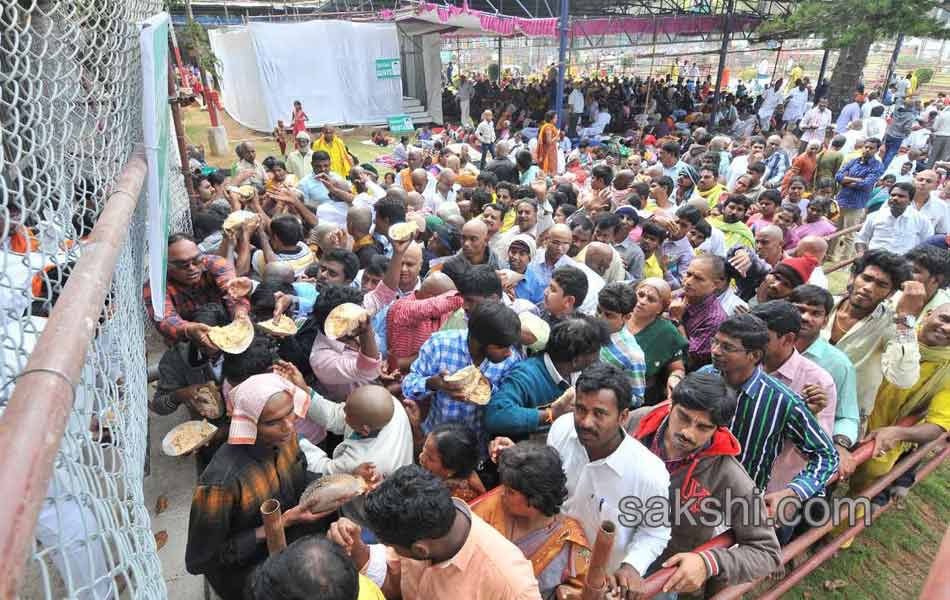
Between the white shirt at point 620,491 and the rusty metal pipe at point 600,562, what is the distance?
0.44 meters

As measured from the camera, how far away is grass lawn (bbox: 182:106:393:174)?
15848 millimetres

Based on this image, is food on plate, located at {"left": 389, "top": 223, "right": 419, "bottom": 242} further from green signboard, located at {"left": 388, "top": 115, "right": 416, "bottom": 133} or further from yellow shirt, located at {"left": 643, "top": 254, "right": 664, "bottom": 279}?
green signboard, located at {"left": 388, "top": 115, "right": 416, "bottom": 133}

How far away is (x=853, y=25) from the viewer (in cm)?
1571

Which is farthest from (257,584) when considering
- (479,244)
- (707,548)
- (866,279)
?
(866,279)

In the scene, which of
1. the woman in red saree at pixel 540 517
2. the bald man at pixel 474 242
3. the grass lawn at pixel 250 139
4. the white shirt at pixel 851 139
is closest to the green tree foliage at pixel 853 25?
the white shirt at pixel 851 139

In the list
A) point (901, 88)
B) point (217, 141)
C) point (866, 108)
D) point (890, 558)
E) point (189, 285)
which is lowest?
point (890, 558)

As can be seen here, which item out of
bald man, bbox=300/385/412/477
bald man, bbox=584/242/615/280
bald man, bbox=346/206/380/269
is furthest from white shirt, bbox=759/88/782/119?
bald man, bbox=300/385/412/477

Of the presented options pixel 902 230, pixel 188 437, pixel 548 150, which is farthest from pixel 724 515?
pixel 548 150

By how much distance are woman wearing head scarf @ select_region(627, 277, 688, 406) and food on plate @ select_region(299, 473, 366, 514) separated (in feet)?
7.09

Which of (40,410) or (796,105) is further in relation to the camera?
(796,105)

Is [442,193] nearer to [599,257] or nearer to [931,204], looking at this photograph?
[599,257]

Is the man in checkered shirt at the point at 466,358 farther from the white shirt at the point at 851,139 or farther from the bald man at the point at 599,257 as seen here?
the white shirt at the point at 851,139

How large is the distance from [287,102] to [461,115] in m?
6.61

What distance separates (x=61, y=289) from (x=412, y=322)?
241 centimetres
